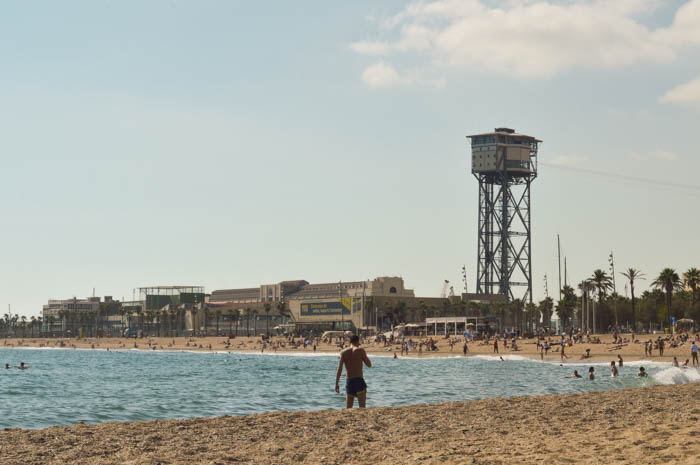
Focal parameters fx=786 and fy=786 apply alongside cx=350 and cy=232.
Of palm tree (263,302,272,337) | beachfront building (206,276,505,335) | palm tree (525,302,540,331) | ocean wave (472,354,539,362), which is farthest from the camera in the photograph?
palm tree (263,302,272,337)

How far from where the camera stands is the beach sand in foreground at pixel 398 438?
12.8 m

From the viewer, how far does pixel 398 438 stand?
603 inches

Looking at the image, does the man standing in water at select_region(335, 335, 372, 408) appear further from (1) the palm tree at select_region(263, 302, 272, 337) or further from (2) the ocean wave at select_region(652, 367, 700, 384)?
(1) the palm tree at select_region(263, 302, 272, 337)

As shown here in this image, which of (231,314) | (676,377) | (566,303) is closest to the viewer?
(676,377)

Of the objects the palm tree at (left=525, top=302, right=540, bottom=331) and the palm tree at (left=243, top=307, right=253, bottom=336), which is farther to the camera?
the palm tree at (left=243, top=307, right=253, bottom=336)

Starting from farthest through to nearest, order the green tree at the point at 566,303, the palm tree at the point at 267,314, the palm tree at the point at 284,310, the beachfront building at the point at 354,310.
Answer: the palm tree at the point at 267,314
the palm tree at the point at 284,310
the beachfront building at the point at 354,310
the green tree at the point at 566,303

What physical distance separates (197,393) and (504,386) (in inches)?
635

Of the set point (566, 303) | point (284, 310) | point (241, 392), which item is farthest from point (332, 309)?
point (241, 392)

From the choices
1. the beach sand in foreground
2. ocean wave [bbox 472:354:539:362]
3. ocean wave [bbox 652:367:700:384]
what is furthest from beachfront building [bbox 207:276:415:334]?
the beach sand in foreground

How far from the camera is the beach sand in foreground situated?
12.8m

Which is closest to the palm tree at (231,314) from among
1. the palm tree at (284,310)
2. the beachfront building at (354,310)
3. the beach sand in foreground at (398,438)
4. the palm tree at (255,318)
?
the beachfront building at (354,310)

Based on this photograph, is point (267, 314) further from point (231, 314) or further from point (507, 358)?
point (507, 358)

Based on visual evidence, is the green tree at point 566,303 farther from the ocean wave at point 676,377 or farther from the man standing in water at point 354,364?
the man standing in water at point 354,364

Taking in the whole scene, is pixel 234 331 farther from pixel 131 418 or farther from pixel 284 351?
pixel 131 418
